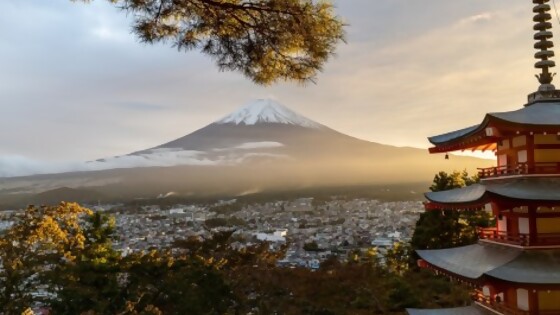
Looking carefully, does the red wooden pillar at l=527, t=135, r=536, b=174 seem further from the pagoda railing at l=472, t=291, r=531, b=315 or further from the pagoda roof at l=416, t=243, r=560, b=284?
the pagoda railing at l=472, t=291, r=531, b=315

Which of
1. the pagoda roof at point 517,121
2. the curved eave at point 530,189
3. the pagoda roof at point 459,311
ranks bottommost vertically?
the pagoda roof at point 459,311

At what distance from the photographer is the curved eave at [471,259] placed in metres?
7.56

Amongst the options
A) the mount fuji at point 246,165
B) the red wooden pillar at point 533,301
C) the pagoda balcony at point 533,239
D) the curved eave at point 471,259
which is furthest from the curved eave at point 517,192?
the mount fuji at point 246,165

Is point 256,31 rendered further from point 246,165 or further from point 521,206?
point 246,165

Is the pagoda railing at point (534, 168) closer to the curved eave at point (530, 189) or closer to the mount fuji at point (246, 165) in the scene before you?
the curved eave at point (530, 189)

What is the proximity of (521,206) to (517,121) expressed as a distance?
1.23 metres

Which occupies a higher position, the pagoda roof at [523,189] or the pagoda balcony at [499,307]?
the pagoda roof at [523,189]

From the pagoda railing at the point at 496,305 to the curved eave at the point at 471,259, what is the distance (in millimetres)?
570

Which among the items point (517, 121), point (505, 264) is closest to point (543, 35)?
point (517, 121)

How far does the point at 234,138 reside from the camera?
74.3 meters

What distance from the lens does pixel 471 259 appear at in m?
8.30

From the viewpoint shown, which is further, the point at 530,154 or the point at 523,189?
the point at 530,154

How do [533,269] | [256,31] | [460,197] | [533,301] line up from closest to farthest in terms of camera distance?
[256,31]
[533,269]
[533,301]
[460,197]

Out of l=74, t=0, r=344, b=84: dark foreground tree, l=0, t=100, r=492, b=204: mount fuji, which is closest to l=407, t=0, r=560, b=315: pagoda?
l=74, t=0, r=344, b=84: dark foreground tree
